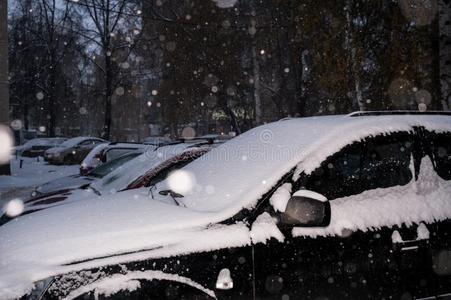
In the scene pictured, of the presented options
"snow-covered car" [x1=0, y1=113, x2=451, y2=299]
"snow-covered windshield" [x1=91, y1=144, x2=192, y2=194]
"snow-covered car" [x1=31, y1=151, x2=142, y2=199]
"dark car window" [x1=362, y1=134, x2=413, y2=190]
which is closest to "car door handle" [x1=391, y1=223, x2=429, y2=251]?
"snow-covered car" [x1=0, y1=113, x2=451, y2=299]

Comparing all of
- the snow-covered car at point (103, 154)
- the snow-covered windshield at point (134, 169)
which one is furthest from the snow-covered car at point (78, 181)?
the snow-covered car at point (103, 154)

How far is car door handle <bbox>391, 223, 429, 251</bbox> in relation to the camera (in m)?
2.81

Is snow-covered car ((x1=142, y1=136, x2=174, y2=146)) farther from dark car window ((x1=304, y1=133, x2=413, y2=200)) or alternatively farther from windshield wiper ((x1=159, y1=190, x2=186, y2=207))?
dark car window ((x1=304, y1=133, x2=413, y2=200))

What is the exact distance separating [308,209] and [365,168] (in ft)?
2.47

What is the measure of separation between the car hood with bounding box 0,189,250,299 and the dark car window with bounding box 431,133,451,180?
1534mm

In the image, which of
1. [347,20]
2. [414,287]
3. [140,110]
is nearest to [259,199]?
[414,287]

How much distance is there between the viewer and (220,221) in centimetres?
254

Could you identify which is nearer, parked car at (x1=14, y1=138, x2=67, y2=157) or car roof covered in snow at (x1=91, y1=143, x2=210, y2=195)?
car roof covered in snow at (x1=91, y1=143, x2=210, y2=195)

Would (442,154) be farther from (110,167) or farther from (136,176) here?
(110,167)

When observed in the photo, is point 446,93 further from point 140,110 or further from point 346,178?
point 140,110

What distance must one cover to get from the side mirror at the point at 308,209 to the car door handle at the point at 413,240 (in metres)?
0.59

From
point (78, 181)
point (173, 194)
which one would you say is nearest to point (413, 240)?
point (173, 194)

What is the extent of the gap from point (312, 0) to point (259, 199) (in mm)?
9379

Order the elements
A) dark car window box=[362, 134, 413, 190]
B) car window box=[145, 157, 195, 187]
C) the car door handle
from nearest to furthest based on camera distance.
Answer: the car door handle → dark car window box=[362, 134, 413, 190] → car window box=[145, 157, 195, 187]
